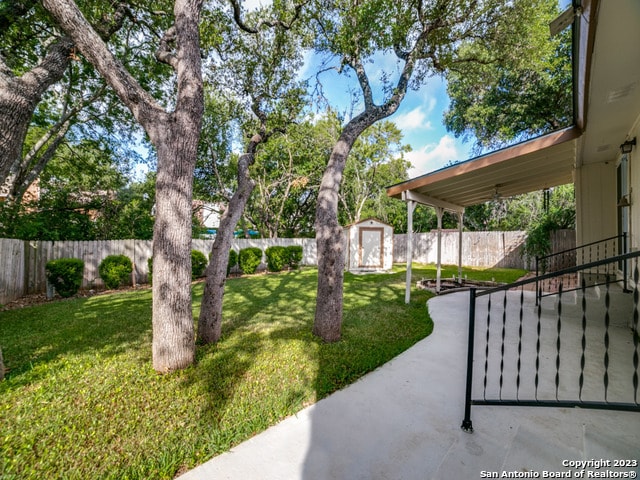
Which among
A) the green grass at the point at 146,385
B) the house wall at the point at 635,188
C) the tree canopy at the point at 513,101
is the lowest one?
the green grass at the point at 146,385

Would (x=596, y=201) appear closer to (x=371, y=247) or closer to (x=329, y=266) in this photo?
(x=329, y=266)

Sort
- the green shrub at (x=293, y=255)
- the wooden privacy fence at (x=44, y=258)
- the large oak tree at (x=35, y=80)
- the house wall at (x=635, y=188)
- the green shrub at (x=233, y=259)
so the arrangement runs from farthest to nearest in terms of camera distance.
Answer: the green shrub at (x=293, y=255)
the green shrub at (x=233, y=259)
the wooden privacy fence at (x=44, y=258)
the house wall at (x=635, y=188)
the large oak tree at (x=35, y=80)

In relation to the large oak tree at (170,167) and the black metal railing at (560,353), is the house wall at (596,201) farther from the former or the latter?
the large oak tree at (170,167)

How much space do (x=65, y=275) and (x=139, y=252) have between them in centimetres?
249

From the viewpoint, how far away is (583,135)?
418 cm

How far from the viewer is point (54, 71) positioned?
131 inches

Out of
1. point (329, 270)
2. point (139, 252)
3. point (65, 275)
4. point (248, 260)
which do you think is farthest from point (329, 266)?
point (139, 252)

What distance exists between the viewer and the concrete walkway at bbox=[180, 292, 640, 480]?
164 cm

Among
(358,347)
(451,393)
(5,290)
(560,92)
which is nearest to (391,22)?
(358,347)

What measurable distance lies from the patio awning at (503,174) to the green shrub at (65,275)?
28.1 feet

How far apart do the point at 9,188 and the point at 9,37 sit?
13.1 feet

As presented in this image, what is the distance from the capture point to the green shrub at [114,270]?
807cm

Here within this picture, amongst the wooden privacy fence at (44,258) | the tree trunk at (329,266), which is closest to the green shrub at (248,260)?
the wooden privacy fence at (44,258)

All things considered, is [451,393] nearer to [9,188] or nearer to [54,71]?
[54,71]
